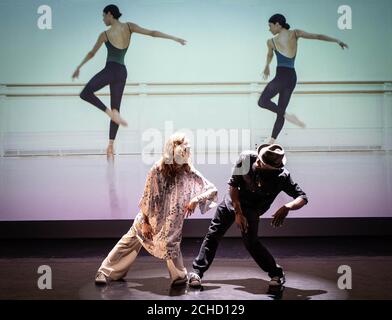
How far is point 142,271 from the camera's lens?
405 cm

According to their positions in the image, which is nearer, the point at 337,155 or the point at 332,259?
the point at 332,259

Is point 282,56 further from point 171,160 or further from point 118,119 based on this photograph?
point 171,160

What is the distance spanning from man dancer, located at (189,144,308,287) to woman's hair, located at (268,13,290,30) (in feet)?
7.36

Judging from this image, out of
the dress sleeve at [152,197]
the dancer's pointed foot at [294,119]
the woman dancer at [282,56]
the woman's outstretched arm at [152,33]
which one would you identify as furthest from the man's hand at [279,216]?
the woman's outstretched arm at [152,33]

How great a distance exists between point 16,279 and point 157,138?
198cm

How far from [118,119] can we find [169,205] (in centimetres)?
198

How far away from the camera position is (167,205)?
11.6ft

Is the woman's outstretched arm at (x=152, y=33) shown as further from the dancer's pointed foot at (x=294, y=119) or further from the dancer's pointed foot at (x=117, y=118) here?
the dancer's pointed foot at (x=294, y=119)

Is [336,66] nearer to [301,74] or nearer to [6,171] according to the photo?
[301,74]

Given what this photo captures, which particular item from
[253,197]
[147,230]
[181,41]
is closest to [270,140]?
[181,41]

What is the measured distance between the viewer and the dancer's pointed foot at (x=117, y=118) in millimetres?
5270

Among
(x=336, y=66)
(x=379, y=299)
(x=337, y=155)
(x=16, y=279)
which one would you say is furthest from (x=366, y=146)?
(x=16, y=279)

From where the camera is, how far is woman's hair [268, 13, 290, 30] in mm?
5219

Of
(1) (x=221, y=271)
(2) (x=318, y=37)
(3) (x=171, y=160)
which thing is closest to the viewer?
(3) (x=171, y=160)
